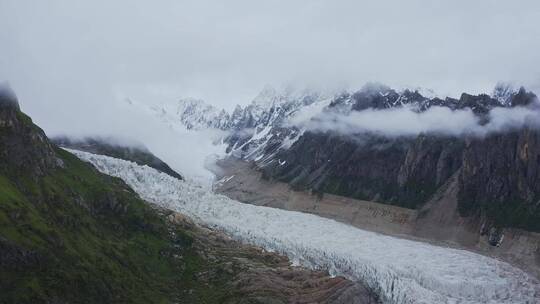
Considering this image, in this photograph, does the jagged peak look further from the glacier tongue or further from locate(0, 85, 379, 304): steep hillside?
the glacier tongue

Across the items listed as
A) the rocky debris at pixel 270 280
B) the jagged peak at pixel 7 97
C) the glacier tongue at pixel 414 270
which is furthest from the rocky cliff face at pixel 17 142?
the glacier tongue at pixel 414 270

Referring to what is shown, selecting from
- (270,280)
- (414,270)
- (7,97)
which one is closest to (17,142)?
(7,97)

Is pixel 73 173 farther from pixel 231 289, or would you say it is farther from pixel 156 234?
pixel 231 289

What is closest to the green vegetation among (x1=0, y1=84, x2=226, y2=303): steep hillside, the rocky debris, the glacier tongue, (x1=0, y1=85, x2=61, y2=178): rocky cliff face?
(x1=0, y1=84, x2=226, y2=303): steep hillside

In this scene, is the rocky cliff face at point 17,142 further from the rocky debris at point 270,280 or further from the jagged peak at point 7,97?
the rocky debris at point 270,280

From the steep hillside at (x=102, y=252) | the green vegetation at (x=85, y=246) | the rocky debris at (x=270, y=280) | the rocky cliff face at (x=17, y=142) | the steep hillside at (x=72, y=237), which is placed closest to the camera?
the green vegetation at (x=85, y=246)

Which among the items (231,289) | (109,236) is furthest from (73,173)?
(231,289)
